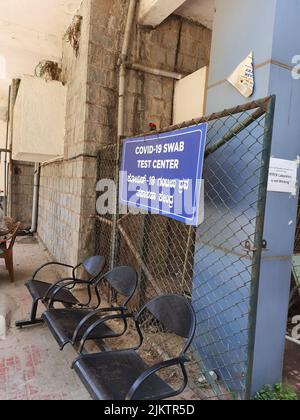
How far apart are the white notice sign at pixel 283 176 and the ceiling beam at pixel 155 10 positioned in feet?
8.31

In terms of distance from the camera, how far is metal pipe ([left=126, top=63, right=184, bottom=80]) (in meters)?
4.02

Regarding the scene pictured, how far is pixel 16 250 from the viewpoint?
626 centimetres

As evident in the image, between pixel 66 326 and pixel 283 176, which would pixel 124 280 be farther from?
pixel 283 176

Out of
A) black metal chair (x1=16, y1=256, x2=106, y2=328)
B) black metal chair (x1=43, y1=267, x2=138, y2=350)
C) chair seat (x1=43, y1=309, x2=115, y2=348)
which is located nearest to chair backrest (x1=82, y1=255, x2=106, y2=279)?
black metal chair (x1=16, y1=256, x2=106, y2=328)

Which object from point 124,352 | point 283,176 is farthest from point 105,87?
point 124,352

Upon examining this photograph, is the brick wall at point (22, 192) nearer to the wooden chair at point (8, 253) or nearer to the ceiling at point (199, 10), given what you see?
the wooden chair at point (8, 253)

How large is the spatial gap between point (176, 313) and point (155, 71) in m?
3.38

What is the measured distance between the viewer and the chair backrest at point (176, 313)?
183cm

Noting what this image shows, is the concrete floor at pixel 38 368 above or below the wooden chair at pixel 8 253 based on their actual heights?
below

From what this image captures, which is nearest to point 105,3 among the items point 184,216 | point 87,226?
point 87,226

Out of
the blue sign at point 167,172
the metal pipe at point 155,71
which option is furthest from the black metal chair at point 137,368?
the metal pipe at point 155,71

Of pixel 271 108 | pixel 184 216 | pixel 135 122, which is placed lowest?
pixel 184 216
